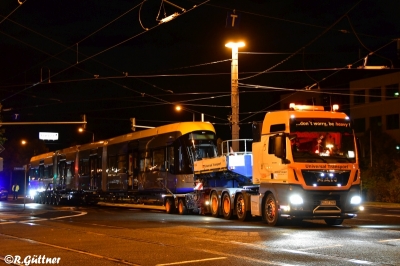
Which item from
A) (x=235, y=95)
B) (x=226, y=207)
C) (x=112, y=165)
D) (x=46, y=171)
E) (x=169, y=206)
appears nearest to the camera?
(x=226, y=207)

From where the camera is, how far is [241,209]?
71.4ft

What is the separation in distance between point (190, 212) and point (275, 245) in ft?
43.4

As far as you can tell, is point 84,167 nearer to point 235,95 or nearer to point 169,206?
point 169,206

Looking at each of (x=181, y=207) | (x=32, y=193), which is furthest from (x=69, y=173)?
(x=181, y=207)

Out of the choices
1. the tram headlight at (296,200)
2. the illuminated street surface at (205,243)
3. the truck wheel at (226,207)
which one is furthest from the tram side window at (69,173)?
the tram headlight at (296,200)

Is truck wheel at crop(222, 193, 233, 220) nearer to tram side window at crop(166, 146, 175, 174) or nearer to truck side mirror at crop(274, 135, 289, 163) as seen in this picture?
tram side window at crop(166, 146, 175, 174)

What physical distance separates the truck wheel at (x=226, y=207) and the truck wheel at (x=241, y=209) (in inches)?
21.1

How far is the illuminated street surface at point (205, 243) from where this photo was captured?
1171 cm

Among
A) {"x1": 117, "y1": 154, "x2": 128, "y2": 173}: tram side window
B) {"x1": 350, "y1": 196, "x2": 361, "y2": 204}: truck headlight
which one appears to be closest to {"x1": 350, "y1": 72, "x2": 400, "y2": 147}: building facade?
{"x1": 117, "y1": 154, "x2": 128, "y2": 173}: tram side window

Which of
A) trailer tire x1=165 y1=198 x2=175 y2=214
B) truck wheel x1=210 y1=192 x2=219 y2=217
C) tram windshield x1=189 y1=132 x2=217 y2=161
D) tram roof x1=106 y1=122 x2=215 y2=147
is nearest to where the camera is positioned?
truck wheel x1=210 y1=192 x2=219 y2=217

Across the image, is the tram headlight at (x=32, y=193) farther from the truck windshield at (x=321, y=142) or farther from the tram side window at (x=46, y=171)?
the truck windshield at (x=321, y=142)

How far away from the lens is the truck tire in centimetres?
2147

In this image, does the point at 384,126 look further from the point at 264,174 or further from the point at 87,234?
the point at 87,234

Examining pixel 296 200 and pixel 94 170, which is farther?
pixel 94 170
